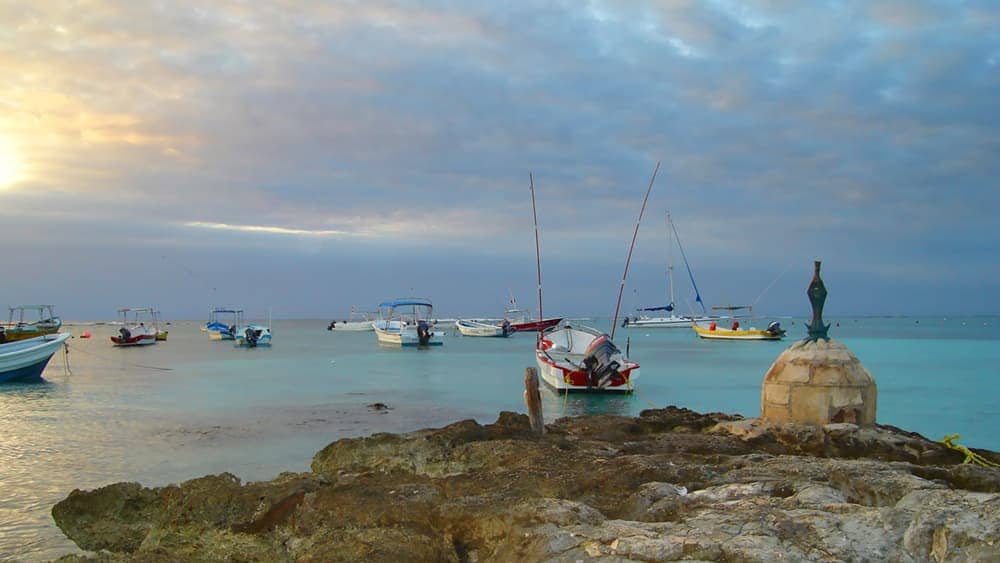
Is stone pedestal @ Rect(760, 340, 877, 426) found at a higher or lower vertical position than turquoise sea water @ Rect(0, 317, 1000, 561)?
higher

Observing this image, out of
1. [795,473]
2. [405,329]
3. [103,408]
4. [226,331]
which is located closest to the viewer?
[795,473]

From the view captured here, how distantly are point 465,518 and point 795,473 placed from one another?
3638 mm

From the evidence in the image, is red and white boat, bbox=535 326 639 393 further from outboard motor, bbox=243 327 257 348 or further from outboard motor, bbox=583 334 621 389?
outboard motor, bbox=243 327 257 348

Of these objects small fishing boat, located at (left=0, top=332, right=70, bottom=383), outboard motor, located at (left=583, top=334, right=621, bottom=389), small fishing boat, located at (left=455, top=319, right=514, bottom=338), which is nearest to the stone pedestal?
outboard motor, located at (left=583, top=334, right=621, bottom=389)

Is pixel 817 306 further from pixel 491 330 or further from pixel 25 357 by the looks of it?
pixel 491 330

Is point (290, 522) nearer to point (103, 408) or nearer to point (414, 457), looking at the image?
point (414, 457)

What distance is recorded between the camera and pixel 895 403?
30.0 meters

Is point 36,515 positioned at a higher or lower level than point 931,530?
lower

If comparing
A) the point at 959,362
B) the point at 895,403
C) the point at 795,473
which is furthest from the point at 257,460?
the point at 959,362

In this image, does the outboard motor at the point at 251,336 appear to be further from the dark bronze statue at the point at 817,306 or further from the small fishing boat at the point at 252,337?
the dark bronze statue at the point at 817,306

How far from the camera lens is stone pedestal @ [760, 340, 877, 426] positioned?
10539 mm

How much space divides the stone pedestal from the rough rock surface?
16.8 inches

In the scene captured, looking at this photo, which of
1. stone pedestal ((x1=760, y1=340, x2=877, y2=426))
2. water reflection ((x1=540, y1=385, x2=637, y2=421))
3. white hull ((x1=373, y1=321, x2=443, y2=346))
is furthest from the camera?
white hull ((x1=373, y1=321, x2=443, y2=346))

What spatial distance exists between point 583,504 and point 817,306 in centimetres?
602
